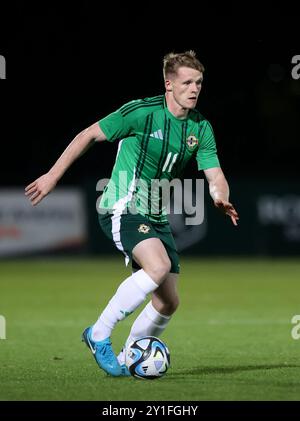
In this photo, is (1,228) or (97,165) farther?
(97,165)

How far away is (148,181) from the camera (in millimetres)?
7320

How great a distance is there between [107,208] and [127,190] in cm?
21

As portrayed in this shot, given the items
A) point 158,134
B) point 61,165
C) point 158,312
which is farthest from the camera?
point 158,312

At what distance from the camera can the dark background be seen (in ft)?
88.4

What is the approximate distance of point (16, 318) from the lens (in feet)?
38.0

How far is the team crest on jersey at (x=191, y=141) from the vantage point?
727 centimetres

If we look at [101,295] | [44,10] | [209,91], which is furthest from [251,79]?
[101,295]

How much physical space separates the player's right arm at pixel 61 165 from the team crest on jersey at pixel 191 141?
64cm

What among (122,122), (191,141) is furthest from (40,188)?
(191,141)

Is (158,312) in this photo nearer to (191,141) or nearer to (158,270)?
(158,270)

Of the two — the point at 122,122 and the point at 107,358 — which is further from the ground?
the point at 122,122

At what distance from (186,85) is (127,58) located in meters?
21.1

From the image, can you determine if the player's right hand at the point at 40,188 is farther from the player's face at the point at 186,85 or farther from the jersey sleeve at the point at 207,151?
the jersey sleeve at the point at 207,151

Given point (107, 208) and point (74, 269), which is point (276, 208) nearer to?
point (74, 269)
